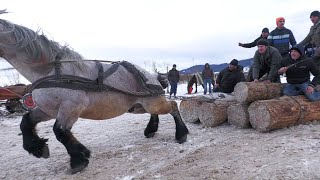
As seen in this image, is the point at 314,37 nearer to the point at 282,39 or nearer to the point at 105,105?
the point at 282,39

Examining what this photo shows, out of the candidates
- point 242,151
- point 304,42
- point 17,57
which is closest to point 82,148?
point 17,57

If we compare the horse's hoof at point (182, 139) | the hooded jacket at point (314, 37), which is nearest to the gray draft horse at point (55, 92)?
the horse's hoof at point (182, 139)

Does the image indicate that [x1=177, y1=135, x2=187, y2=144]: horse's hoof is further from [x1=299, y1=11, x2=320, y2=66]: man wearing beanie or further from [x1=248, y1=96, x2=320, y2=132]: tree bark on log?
[x1=299, y1=11, x2=320, y2=66]: man wearing beanie

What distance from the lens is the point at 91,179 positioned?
4512 millimetres

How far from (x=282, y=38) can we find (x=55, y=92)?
5.10 m

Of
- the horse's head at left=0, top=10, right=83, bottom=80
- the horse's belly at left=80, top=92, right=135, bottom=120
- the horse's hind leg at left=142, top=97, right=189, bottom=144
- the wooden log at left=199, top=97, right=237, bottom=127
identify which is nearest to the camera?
the horse's head at left=0, top=10, right=83, bottom=80

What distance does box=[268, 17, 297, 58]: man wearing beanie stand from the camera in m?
7.68

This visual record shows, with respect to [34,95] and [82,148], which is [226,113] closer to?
[82,148]

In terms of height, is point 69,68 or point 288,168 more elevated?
point 69,68

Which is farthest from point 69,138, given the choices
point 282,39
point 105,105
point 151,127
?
point 282,39

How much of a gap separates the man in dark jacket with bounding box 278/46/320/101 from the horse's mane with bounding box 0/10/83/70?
3820 millimetres

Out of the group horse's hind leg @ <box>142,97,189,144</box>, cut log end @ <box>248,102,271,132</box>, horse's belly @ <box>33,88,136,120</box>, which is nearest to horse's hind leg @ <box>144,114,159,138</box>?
horse's hind leg @ <box>142,97,189,144</box>

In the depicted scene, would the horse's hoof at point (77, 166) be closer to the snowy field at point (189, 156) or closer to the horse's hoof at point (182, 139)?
the snowy field at point (189, 156)

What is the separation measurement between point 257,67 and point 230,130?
4.96 feet
